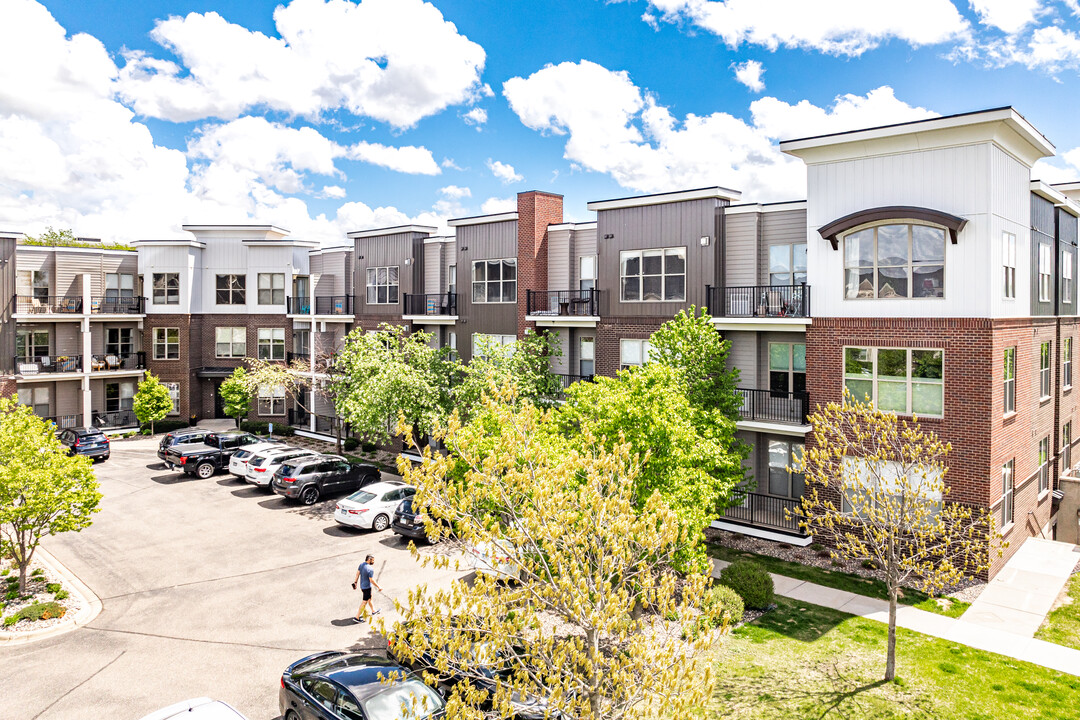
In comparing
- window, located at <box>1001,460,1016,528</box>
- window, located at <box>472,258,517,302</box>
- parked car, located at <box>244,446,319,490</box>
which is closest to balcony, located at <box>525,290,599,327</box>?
window, located at <box>472,258,517,302</box>

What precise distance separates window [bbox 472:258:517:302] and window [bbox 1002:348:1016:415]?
757 inches

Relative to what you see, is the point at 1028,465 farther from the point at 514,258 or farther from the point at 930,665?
the point at 514,258

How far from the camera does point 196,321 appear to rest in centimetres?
4569

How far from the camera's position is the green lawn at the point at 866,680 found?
13.1m

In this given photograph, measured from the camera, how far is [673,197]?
87.8ft

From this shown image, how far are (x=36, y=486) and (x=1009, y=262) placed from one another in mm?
27542

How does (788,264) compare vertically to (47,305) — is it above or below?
above

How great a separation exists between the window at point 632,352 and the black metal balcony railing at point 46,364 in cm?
3386

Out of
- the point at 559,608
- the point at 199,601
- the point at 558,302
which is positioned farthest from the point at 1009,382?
the point at 199,601

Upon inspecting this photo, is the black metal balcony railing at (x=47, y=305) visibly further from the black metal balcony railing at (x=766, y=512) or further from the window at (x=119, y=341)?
→ the black metal balcony railing at (x=766, y=512)

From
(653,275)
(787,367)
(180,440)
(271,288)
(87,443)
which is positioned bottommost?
(87,443)

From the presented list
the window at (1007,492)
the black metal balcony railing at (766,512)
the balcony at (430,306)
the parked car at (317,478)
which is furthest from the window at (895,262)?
the parked car at (317,478)

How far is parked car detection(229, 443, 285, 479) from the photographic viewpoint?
30.7 m

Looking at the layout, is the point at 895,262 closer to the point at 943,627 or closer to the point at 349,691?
the point at 943,627
